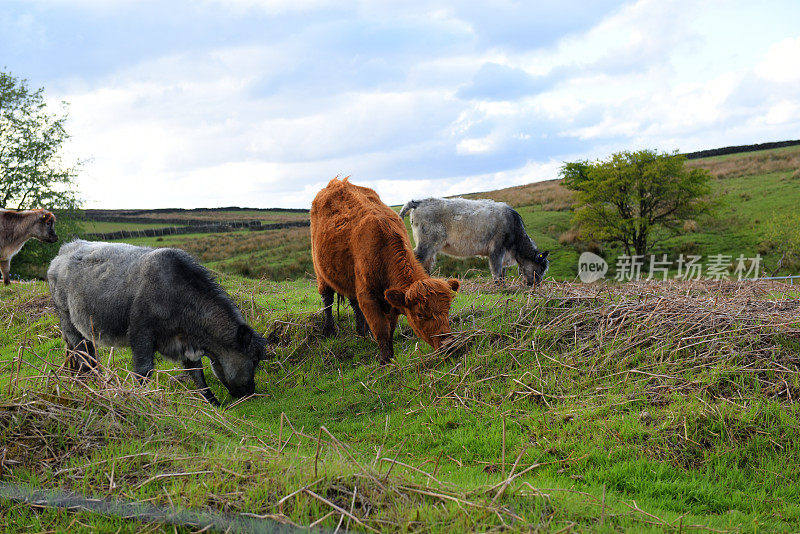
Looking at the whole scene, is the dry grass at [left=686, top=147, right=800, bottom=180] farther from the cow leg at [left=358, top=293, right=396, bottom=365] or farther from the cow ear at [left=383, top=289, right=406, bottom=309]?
the cow ear at [left=383, top=289, right=406, bottom=309]

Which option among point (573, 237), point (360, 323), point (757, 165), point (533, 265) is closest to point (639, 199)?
point (573, 237)

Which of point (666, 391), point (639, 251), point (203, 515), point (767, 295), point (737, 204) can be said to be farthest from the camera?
point (737, 204)

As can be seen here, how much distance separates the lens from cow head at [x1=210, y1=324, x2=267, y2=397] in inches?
301

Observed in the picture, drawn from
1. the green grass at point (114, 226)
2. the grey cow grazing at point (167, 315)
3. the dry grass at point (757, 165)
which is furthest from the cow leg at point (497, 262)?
the green grass at point (114, 226)

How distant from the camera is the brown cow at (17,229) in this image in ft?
61.3

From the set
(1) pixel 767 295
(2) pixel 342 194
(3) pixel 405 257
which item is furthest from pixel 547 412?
(1) pixel 767 295

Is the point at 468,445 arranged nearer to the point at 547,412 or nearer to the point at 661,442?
the point at 547,412

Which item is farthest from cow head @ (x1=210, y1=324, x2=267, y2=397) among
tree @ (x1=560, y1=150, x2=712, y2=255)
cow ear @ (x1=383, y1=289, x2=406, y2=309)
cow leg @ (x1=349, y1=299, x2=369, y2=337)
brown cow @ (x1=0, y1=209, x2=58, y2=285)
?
tree @ (x1=560, y1=150, x2=712, y2=255)

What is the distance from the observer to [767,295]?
33.8 ft

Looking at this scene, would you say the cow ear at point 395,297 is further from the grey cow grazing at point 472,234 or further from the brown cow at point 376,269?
the grey cow grazing at point 472,234

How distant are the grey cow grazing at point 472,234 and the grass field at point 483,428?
5112mm

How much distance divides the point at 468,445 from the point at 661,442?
1.97 metres

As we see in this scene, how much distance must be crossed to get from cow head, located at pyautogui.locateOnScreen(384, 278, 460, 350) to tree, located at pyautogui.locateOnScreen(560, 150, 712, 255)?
27.8 meters

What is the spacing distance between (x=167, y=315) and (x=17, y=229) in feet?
52.2
